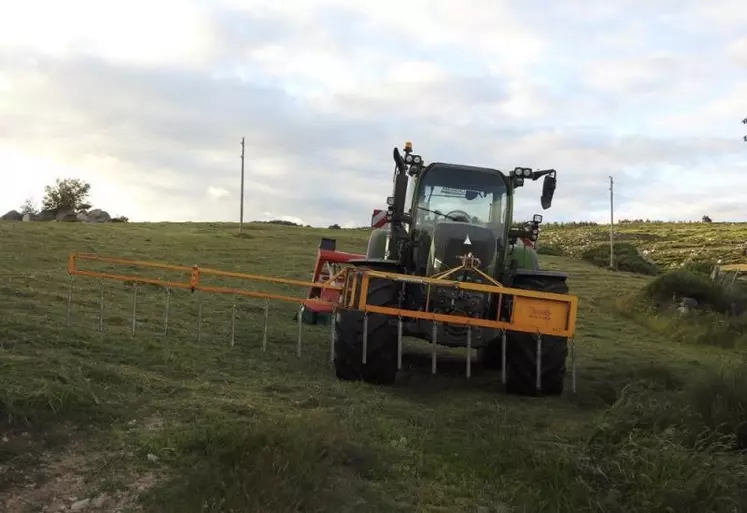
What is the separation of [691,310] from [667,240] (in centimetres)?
3496

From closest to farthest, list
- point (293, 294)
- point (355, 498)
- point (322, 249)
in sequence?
point (355, 498) < point (322, 249) < point (293, 294)

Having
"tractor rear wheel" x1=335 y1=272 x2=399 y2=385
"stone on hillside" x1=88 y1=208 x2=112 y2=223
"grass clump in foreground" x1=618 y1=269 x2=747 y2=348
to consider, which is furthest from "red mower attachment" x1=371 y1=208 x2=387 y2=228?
"stone on hillside" x1=88 y1=208 x2=112 y2=223

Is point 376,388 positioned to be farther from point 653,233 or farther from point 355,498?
point 653,233

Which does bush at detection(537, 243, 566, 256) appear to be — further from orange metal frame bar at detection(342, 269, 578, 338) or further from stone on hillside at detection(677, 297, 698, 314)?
orange metal frame bar at detection(342, 269, 578, 338)

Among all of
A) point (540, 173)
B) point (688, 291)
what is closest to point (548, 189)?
point (540, 173)

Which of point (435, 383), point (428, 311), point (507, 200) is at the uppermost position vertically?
point (507, 200)

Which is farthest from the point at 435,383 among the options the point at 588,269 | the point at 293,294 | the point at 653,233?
the point at 653,233

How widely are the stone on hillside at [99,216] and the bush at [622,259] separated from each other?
29173mm

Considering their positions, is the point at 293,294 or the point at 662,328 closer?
the point at 662,328

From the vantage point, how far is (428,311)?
827cm

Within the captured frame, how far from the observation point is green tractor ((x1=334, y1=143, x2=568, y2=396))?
8.17 metres

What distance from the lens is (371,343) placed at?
8.09m

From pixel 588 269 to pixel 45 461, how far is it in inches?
1128

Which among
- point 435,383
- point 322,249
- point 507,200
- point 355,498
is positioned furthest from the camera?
point 322,249
